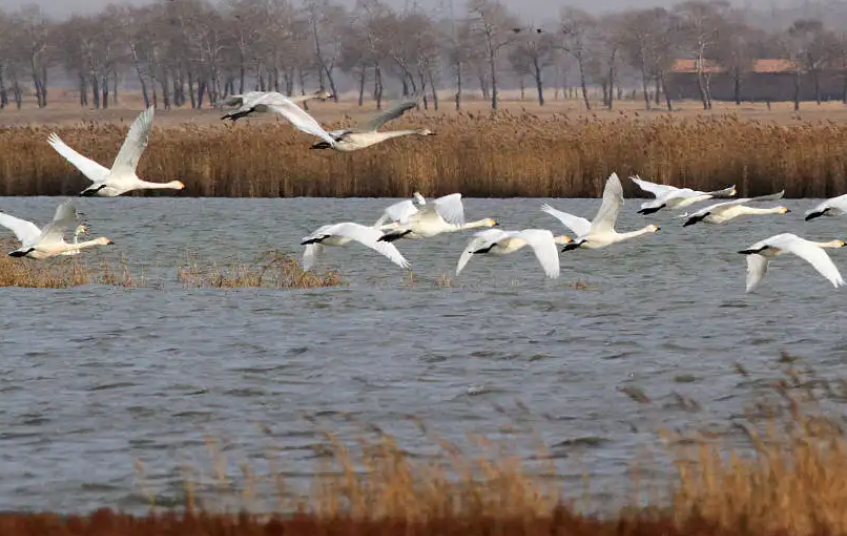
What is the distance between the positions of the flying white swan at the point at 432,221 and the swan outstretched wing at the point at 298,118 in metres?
1.37

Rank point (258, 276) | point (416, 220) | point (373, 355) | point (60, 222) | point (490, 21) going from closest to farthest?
point (416, 220)
point (373, 355)
point (60, 222)
point (258, 276)
point (490, 21)

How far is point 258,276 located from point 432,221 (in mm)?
6872

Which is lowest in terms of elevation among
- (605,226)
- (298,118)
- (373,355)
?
(373,355)

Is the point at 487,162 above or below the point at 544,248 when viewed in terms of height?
above

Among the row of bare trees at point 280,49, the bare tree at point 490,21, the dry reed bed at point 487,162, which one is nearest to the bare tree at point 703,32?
the row of bare trees at point 280,49

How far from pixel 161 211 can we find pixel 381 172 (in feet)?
17.9

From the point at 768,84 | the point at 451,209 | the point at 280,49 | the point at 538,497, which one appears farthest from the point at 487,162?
the point at 768,84

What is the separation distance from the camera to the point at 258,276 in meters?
24.2

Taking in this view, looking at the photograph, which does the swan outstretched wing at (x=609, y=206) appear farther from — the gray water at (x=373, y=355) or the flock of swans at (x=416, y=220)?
the gray water at (x=373, y=355)

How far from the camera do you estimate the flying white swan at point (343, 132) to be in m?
15.6

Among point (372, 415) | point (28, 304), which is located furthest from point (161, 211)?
point (372, 415)

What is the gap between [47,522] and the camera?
24.9 feet

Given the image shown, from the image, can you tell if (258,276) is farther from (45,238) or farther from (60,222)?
(60,222)

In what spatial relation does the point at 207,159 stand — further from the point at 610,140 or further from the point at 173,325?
the point at 173,325
